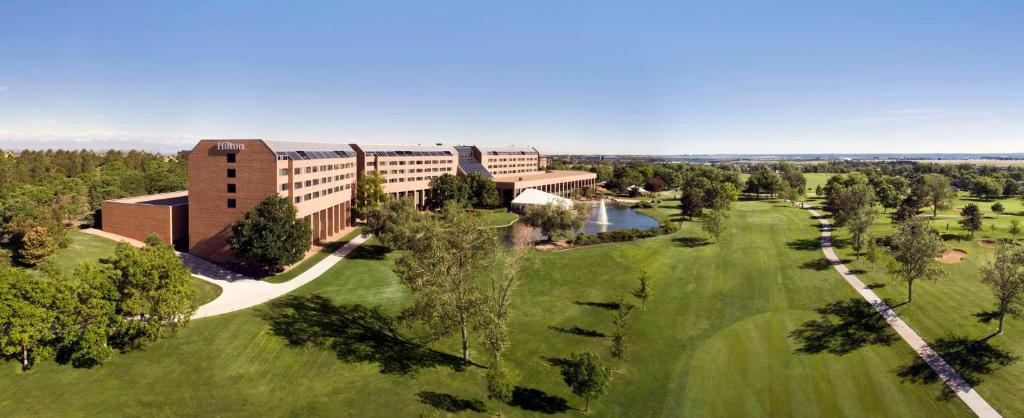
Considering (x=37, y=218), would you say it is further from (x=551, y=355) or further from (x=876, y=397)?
(x=876, y=397)

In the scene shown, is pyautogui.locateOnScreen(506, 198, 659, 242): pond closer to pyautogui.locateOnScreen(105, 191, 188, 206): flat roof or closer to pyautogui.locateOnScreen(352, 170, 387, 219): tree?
pyautogui.locateOnScreen(352, 170, 387, 219): tree

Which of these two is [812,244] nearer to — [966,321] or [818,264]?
[818,264]

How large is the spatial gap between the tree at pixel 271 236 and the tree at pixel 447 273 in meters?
26.2

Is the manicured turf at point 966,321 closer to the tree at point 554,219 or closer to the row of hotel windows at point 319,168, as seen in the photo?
the tree at point 554,219

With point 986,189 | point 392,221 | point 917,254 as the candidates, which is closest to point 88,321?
point 392,221

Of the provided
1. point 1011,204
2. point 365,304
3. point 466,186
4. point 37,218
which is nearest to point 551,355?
→ point 365,304

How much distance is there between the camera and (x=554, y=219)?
78125 mm

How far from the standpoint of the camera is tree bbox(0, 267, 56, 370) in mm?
33406

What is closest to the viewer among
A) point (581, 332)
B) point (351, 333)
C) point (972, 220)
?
point (351, 333)

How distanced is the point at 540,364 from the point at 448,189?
77.6 m

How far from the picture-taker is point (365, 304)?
169 ft

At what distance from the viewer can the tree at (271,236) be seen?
56.8 meters

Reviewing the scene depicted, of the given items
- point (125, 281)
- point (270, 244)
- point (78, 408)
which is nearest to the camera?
point (78, 408)

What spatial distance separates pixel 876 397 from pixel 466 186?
9171cm
